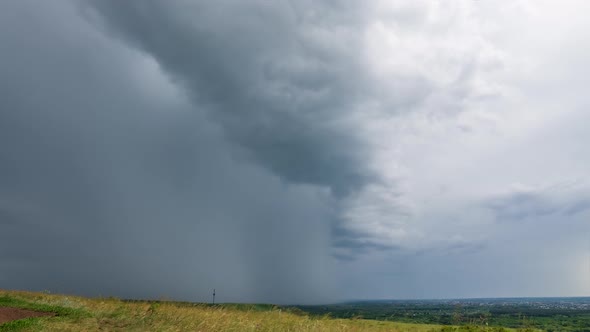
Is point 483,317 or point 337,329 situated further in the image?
point 483,317

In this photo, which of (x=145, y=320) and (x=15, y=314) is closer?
(x=15, y=314)

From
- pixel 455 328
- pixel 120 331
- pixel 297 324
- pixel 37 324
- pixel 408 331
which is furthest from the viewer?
pixel 408 331

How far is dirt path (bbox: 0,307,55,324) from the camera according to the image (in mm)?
17188

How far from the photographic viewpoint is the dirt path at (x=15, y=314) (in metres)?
17.2

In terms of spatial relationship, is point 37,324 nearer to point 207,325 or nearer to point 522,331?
point 207,325

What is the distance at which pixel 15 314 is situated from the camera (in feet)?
58.9

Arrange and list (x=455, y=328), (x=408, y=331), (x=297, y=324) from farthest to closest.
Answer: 1. (x=408, y=331)
2. (x=455, y=328)
3. (x=297, y=324)

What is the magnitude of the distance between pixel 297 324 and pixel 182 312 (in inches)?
275

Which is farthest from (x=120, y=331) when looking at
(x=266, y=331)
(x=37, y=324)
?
(x=266, y=331)

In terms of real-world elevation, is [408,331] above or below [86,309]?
below

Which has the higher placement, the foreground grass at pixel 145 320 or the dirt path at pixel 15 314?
the dirt path at pixel 15 314

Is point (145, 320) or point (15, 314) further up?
point (15, 314)

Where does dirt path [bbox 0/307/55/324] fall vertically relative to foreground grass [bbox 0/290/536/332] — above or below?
above

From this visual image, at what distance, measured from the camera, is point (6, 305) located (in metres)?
20.2
